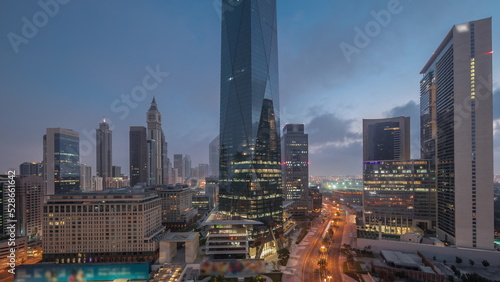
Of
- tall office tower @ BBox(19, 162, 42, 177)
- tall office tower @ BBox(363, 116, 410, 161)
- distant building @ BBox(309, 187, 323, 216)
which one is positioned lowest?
distant building @ BBox(309, 187, 323, 216)

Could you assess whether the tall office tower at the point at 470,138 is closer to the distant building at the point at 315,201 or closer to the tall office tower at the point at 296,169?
the tall office tower at the point at 296,169

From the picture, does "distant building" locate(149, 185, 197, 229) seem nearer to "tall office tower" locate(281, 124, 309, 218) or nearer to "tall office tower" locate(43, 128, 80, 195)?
"tall office tower" locate(281, 124, 309, 218)

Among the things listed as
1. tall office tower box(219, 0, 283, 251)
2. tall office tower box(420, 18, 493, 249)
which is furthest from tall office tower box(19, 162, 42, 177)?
tall office tower box(420, 18, 493, 249)

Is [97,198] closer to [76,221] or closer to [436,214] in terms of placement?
[76,221]

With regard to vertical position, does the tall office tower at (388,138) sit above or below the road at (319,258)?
above

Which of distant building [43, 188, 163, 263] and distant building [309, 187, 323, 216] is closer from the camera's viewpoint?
distant building [43, 188, 163, 263]

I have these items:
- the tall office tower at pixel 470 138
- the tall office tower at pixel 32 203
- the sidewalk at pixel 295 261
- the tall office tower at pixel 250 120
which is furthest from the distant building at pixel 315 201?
the tall office tower at pixel 32 203
